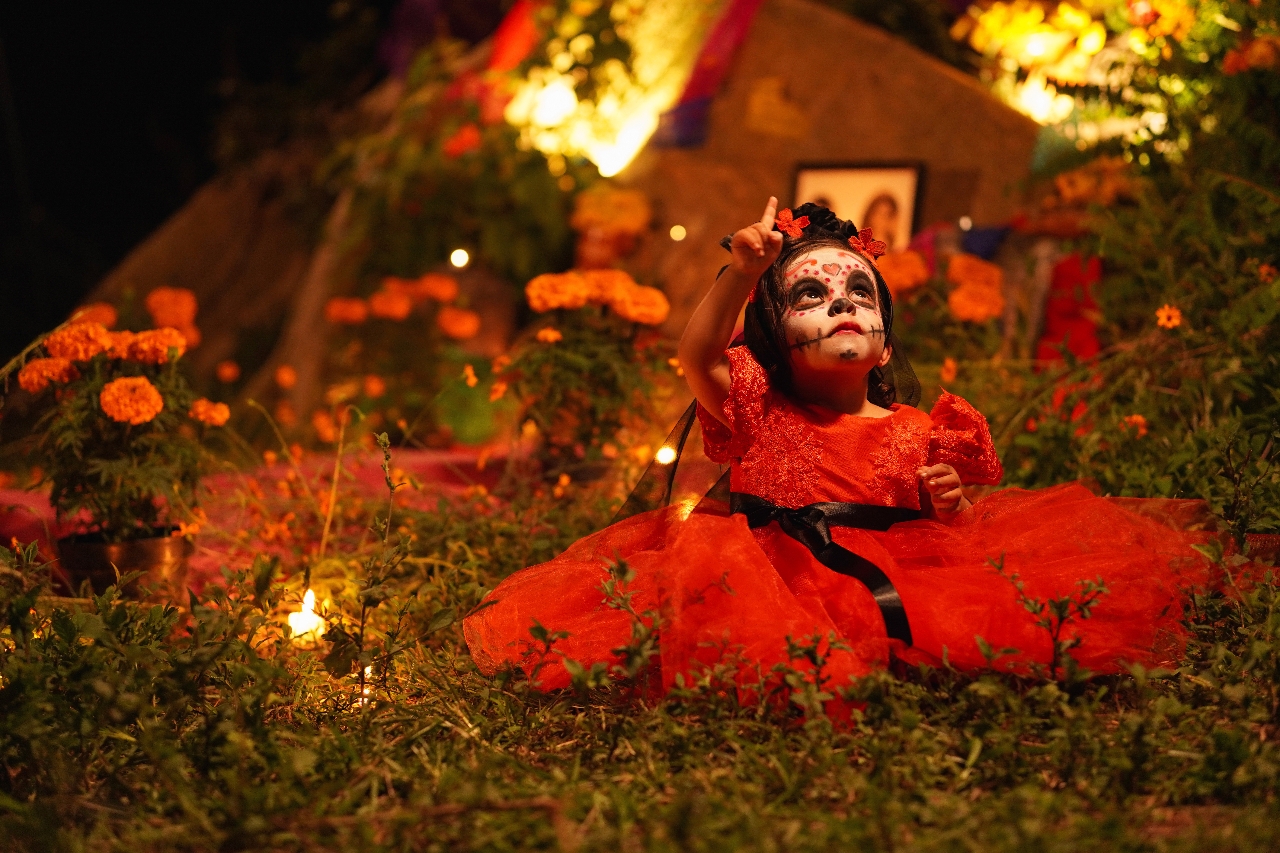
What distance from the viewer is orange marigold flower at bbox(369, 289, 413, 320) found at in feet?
16.9

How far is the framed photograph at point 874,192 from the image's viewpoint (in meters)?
5.61

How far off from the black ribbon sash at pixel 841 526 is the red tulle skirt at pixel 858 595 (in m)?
0.02

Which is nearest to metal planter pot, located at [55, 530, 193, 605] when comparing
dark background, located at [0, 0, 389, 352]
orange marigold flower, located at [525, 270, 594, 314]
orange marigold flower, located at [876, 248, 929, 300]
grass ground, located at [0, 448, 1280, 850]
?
grass ground, located at [0, 448, 1280, 850]

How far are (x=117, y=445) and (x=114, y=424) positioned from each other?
0.07 m

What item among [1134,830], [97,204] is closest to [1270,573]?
[1134,830]

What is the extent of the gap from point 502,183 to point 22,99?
5019mm

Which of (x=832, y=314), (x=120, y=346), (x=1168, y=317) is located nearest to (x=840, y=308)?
(x=832, y=314)

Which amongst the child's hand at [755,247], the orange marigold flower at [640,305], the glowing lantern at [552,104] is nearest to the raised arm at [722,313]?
the child's hand at [755,247]

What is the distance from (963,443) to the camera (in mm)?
2447

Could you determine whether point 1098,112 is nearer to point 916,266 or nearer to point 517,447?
point 916,266

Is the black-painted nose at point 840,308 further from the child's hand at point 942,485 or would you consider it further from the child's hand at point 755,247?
the child's hand at point 942,485

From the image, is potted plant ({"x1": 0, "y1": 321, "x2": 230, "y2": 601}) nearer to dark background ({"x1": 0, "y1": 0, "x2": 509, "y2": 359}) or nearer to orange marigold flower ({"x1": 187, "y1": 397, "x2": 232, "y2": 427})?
orange marigold flower ({"x1": 187, "y1": 397, "x2": 232, "y2": 427})

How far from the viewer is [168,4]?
833 centimetres

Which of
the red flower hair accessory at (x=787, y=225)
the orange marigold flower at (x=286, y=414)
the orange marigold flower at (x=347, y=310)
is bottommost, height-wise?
the orange marigold flower at (x=286, y=414)
